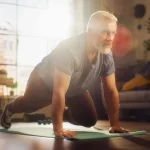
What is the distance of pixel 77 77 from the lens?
6.22ft

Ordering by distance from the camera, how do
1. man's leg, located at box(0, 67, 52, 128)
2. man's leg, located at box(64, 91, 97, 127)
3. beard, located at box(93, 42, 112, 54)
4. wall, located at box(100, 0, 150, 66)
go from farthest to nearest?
wall, located at box(100, 0, 150, 66) → man's leg, located at box(64, 91, 97, 127) → man's leg, located at box(0, 67, 52, 128) → beard, located at box(93, 42, 112, 54)

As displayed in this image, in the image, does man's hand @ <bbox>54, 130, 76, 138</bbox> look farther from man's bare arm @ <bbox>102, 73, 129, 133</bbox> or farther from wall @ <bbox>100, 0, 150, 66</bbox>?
wall @ <bbox>100, 0, 150, 66</bbox>

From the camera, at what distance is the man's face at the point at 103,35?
177cm

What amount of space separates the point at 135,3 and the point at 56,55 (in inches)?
139

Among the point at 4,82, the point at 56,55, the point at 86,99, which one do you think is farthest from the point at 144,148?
the point at 4,82

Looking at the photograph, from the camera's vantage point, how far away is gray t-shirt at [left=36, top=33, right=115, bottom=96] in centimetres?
174

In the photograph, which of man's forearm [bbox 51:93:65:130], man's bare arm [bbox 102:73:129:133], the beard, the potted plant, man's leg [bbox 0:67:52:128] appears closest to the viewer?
man's forearm [bbox 51:93:65:130]

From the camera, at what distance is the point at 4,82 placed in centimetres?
390

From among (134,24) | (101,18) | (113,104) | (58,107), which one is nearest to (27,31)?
(134,24)

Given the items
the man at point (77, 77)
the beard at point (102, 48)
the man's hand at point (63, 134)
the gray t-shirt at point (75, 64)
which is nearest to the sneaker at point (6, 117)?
the man at point (77, 77)

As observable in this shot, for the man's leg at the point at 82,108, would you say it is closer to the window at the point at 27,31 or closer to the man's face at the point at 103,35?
the man's face at the point at 103,35

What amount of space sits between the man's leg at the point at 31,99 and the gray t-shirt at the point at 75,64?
4 cm

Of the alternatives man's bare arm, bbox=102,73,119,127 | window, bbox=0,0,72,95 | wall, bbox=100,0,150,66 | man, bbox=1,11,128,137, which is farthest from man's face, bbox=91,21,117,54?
wall, bbox=100,0,150,66

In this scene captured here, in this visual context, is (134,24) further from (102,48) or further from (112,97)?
(102,48)
